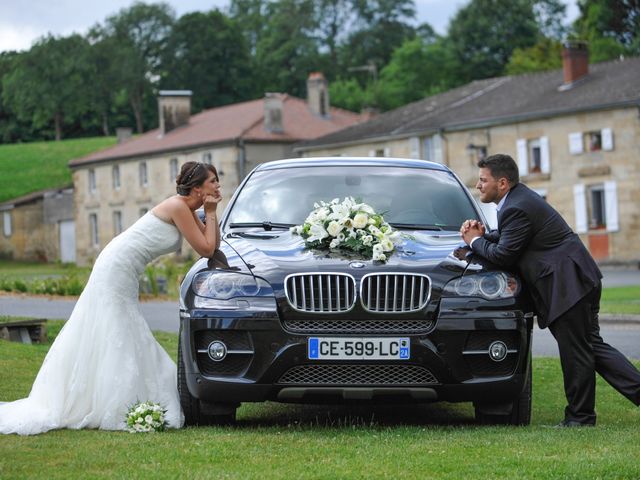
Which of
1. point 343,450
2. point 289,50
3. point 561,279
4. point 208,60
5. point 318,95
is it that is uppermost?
point 289,50

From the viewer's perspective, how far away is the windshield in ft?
30.2

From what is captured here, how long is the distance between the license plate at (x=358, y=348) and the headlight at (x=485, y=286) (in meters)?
0.45

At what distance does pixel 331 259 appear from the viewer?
791 cm

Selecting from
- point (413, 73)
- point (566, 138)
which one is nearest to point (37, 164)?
point (413, 73)

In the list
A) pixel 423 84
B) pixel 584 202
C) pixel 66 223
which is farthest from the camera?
pixel 423 84

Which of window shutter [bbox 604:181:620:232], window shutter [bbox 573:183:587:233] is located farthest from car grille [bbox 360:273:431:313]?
window shutter [bbox 573:183:587:233]

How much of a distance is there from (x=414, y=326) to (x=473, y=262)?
64 cm

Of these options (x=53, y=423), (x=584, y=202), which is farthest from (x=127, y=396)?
(x=584, y=202)

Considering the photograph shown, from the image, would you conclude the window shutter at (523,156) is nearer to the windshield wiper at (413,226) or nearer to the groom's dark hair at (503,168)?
the windshield wiper at (413,226)

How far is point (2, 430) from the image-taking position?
804 centimetres

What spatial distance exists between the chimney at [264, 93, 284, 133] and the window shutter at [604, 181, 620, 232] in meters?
25.9

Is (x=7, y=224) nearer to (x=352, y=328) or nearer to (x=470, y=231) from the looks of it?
(x=470, y=231)

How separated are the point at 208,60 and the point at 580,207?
58552 mm

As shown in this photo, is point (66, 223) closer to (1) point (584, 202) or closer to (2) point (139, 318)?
(1) point (584, 202)
